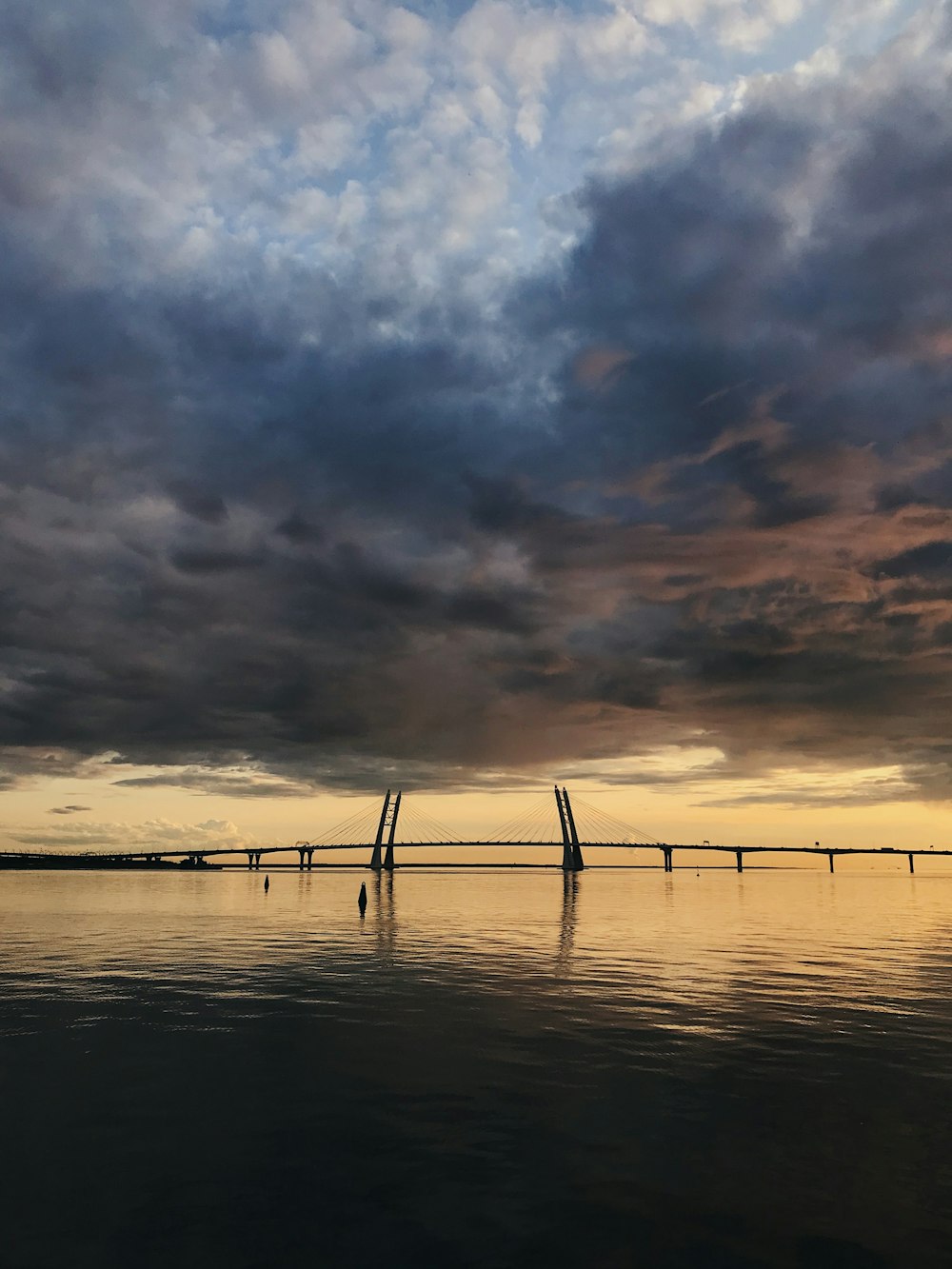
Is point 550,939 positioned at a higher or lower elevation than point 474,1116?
lower

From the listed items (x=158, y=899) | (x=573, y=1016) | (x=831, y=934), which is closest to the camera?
(x=573, y=1016)

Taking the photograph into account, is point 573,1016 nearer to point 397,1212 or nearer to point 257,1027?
point 257,1027

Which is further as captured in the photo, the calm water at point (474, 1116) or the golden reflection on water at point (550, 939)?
the golden reflection on water at point (550, 939)

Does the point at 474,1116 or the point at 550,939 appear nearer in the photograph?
the point at 474,1116

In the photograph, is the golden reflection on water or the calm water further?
the golden reflection on water

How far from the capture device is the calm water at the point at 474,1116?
13227mm

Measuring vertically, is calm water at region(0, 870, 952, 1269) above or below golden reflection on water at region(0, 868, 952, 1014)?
above

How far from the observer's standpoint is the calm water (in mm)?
13227

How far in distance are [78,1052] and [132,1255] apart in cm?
1435

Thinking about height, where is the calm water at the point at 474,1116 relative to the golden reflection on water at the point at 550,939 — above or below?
above

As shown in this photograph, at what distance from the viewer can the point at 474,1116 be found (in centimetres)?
1909

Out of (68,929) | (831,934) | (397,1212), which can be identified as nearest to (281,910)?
(68,929)

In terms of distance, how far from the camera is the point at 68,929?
223 ft

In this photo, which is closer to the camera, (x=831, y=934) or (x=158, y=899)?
(x=831, y=934)
